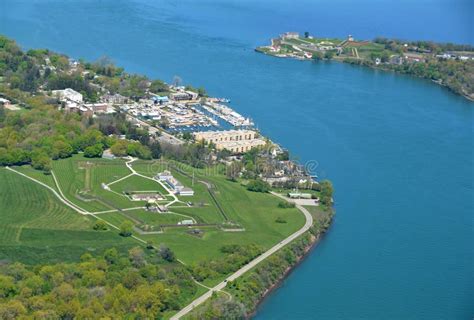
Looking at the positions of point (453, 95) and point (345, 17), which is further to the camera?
point (345, 17)

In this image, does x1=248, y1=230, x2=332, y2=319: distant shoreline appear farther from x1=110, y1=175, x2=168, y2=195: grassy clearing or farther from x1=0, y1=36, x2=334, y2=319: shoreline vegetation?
x1=110, y1=175, x2=168, y2=195: grassy clearing

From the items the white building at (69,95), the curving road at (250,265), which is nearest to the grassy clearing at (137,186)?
the curving road at (250,265)

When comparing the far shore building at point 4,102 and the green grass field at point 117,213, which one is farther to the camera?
the far shore building at point 4,102

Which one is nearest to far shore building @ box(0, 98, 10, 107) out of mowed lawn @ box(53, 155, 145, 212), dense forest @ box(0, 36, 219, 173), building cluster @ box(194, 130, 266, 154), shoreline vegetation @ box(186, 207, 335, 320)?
dense forest @ box(0, 36, 219, 173)

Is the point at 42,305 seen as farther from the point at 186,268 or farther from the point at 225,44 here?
the point at 225,44

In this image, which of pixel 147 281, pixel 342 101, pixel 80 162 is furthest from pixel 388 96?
pixel 147 281

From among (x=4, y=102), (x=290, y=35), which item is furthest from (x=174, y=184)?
(x=290, y=35)

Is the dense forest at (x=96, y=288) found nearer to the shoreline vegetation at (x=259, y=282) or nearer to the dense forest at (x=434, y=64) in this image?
the shoreline vegetation at (x=259, y=282)
